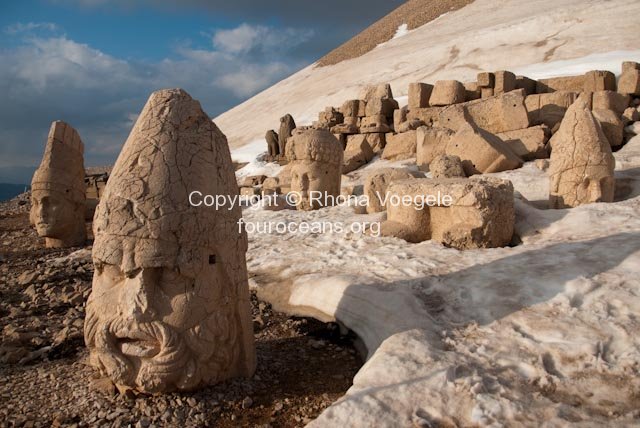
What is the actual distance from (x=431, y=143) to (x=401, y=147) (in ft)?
7.81

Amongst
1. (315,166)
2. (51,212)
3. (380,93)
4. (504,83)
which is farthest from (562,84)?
(51,212)

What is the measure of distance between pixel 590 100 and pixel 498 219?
815 cm

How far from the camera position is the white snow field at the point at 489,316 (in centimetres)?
245

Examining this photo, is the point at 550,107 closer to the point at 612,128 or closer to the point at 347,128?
the point at 612,128

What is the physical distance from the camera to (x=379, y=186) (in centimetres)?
790

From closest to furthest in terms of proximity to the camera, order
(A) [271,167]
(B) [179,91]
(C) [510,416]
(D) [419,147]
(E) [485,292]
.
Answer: (C) [510,416] < (B) [179,91] < (E) [485,292] < (D) [419,147] < (A) [271,167]

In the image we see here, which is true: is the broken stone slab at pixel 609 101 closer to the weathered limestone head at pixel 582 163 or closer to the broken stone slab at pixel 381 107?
the weathered limestone head at pixel 582 163

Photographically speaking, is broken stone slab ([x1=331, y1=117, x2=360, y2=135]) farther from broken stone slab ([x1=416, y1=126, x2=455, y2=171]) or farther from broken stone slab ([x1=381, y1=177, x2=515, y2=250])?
broken stone slab ([x1=381, y1=177, x2=515, y2=250])

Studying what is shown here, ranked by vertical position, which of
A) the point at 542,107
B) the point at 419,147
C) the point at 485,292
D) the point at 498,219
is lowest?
the point at 485,292

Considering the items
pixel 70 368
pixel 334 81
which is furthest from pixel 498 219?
pixel 334 81

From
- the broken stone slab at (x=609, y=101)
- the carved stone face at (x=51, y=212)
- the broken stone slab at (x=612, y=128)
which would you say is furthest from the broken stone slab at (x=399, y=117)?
the carved stone face at (x=51, y=212)

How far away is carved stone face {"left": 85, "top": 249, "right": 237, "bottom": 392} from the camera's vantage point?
268 cm

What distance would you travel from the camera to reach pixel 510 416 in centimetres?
235

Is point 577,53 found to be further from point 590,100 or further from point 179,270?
point 179,270
